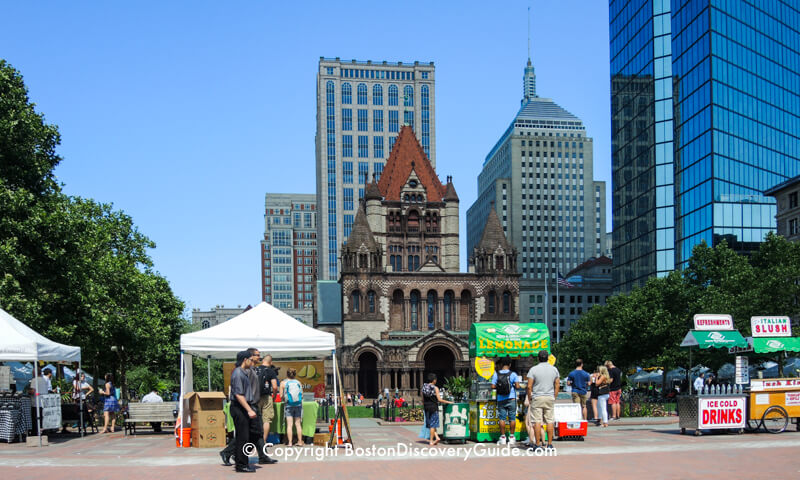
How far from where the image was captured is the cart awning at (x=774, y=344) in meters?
21.6

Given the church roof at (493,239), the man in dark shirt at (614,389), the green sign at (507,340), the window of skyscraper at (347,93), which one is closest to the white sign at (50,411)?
the green sign at (507,340)

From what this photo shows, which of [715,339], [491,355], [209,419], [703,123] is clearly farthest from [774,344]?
[703,123]

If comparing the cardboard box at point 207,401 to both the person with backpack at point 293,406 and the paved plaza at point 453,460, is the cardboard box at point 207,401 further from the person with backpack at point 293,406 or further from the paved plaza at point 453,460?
the person with backpack at point 293,406

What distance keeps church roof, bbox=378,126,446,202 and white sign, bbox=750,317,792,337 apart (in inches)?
2717

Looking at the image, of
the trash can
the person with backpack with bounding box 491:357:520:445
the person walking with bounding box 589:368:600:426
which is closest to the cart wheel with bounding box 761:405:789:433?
the person walking with bounding box 589:368:600:426

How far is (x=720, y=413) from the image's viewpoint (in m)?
20.2

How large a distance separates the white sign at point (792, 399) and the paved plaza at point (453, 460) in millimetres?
771

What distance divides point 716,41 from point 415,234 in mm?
34883

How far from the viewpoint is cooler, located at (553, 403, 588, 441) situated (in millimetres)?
19375

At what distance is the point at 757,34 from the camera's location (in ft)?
265

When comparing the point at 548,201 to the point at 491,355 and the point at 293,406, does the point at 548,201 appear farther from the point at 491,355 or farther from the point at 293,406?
the point at 293,406

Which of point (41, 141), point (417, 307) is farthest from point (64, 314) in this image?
point (417, 307)

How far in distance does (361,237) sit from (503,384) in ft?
211

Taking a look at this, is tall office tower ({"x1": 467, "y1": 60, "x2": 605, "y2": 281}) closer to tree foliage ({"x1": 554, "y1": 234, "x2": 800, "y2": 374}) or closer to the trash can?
tree foliage ({"x1": 554, "y1": 234, "x2": 800, "y2": 374})
